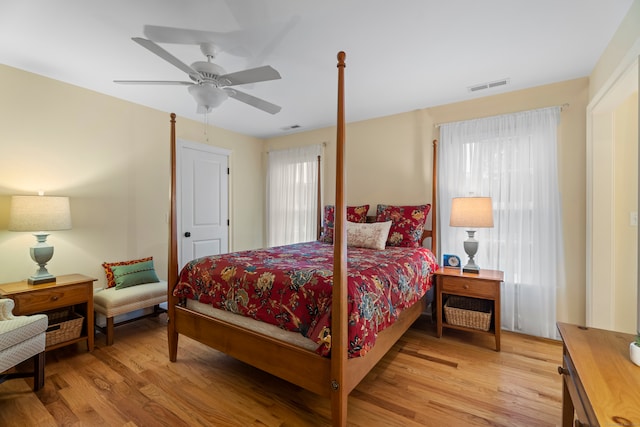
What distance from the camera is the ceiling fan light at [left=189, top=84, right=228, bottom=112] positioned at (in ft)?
6.56

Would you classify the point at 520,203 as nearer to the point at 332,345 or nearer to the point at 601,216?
the point at 601,216

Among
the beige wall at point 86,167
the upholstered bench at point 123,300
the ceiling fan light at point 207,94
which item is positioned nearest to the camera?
the ceiling fan light at point 207,94

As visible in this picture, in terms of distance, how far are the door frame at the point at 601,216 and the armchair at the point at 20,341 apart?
427cm

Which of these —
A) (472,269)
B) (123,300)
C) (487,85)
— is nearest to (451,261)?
(472,269)

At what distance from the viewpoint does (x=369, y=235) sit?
120 inches

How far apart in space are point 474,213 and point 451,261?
0.58m

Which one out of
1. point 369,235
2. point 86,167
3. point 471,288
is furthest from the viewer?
point 369,235

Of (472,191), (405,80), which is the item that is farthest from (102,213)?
(472,191)

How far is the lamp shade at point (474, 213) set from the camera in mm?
2660

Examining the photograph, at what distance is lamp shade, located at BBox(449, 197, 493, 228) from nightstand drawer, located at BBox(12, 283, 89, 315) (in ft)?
11.3

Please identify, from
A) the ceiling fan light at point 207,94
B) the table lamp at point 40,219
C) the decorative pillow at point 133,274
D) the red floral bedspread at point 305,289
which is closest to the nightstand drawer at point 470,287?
the red floral bedspread at point 305,289

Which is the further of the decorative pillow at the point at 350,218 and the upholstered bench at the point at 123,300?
the decorative pillow at the point at 350,218

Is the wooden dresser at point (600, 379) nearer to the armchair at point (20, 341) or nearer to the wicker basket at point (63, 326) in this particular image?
the armchair at point (20, 341)

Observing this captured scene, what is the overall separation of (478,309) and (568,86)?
90.4 inches
